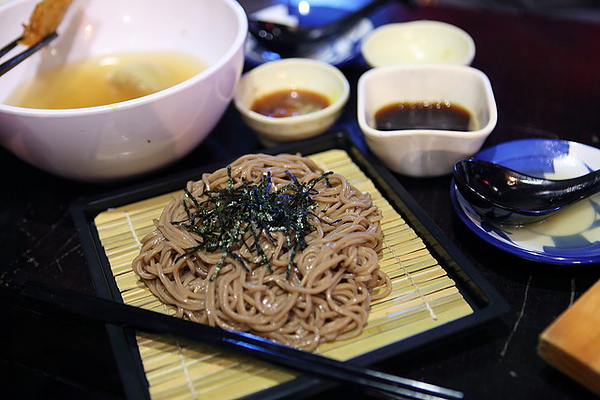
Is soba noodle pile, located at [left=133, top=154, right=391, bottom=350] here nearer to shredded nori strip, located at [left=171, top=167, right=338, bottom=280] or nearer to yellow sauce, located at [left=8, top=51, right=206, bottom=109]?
shredded nori strip, located at [left=171, top=167, right=338, bottom=280]

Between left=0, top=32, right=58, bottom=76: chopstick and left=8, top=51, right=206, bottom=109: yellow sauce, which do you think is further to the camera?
left=8, top=51, right=206, bottom=109: yellow sauce

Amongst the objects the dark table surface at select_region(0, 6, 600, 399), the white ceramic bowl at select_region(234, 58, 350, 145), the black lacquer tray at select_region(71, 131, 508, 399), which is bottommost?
the dark table surface at select_region(0, 6, 600, 399)

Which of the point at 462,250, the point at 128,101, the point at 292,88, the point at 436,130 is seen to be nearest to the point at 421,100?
the point at 436,130

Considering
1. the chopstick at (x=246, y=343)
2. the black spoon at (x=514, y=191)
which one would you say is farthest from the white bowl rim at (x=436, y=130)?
the chopstick at (x=246, y=343)

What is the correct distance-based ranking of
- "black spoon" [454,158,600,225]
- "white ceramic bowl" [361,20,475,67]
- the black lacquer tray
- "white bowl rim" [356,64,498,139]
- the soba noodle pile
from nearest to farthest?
the black lacquer tray
the soba noodle pile
"black spoon" [454,158,600,225]
"white bowl rim" [356,64,498,139]
"white ceramic bowl" [361,20,475,67]

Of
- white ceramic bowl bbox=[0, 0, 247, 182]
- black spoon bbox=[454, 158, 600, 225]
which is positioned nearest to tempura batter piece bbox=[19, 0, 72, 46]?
white ceramic bowl bbox=[0, 0, 247, 182]

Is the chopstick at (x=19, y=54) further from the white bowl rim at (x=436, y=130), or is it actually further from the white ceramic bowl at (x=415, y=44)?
the white ceramic bowl at (x=415, y=44)

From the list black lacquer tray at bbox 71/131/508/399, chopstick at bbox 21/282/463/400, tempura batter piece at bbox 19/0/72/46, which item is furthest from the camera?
tempura batter piece at bbox 19/0/72/46

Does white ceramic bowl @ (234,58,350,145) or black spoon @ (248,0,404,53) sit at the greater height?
black spoon @ (248,0,404,53)

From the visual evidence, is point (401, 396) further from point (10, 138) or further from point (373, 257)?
point (10, 138)
